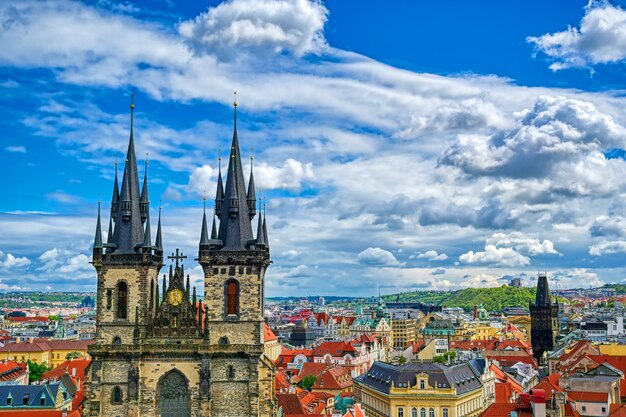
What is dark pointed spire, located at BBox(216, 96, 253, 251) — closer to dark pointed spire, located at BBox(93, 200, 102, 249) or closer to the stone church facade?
the stone church facade

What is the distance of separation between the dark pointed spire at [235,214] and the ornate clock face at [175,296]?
6263mm

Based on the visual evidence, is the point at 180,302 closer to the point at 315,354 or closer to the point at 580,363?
the point at 580,363

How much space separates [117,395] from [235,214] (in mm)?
20418

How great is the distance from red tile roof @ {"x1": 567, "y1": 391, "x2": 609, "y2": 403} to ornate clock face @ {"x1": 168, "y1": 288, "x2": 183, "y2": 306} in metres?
43.3

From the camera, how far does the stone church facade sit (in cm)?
7388

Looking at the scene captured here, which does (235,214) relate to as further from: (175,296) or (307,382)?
→ (307,382)

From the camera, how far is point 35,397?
113 metres

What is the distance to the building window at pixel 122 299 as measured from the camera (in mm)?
75938

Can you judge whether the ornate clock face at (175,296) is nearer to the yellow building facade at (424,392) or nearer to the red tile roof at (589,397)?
the red tile roof at (589,397)

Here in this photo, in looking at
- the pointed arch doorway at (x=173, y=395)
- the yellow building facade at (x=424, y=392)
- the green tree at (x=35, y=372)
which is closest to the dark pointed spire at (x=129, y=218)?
the pointed arch doorway at (x=173, y=395)

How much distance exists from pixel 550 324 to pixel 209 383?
14297 cm

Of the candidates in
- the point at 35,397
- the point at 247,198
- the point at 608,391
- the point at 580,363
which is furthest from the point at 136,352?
the point at 580,363

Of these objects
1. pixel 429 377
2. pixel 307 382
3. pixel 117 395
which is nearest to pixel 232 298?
pixel 117 395

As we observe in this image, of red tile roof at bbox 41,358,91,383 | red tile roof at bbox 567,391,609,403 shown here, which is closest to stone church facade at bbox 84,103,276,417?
red tile roof at bbox 567,391,609,403
